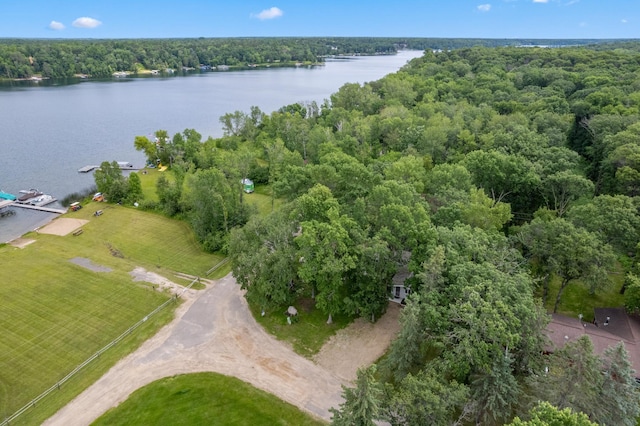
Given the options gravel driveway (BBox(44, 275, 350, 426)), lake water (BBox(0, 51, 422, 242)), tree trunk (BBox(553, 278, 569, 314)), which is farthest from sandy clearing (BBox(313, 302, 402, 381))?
lake water (BBox(0, 51, 422, 242))

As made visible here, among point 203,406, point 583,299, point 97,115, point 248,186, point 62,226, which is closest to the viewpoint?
point 203,406

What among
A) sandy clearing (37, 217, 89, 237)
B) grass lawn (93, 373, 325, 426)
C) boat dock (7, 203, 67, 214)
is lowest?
grass lawn (93, 373, 325, 426)

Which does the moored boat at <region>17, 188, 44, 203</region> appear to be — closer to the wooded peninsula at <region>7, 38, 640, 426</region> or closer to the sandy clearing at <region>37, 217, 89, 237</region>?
the sandy clearing at <region>37, 217, 89, 237</region>

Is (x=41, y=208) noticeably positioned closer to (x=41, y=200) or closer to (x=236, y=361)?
(x=41, y=200)

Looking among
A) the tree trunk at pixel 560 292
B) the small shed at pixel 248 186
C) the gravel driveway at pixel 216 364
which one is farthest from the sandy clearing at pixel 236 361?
the small shed at pixel 248 186

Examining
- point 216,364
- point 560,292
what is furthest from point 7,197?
point 560,292

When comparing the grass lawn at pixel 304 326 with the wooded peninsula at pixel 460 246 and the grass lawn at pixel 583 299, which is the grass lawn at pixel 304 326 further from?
the grass lawn at pixel 583 299

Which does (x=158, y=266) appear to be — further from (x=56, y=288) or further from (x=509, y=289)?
(x=509, y=289)
